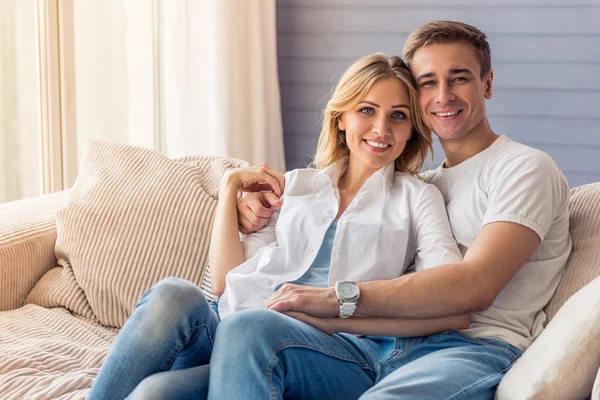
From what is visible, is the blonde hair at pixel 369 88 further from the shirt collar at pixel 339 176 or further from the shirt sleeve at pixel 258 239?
the shirt sleeve at pixel 258 239

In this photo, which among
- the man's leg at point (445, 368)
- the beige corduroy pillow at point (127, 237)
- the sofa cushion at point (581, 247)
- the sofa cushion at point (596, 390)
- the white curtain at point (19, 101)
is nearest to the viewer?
the sofa cushion at point (596, 390)

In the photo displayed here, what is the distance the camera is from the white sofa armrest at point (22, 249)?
2.12 m

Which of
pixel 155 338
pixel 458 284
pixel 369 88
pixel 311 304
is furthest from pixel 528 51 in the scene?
pixel 155 338

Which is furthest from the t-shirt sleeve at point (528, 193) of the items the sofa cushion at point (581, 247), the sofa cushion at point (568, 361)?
the sofa cushion at point (568, 361)

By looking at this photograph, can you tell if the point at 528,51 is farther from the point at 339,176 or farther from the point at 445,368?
the point at 445,368

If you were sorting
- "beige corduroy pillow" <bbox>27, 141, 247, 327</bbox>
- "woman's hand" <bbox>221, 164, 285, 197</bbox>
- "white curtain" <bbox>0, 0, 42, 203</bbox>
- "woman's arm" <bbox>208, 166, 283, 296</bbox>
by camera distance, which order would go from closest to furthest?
"woman's arm" <bbox>208, 166, 283, 296</bbox> < "woman's hand" <bbox>221, 164, 285, 197</bbox> < "beige corduroy pillow" <bbox>27, 141, 247, 327</bbox> < "white curtain" <bbox>0, 0, 42, 203</bbox>

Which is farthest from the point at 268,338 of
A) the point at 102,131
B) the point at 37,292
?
the point at 102,131

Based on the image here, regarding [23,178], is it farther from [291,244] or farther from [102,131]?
[291,244]

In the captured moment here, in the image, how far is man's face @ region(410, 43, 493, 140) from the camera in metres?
1.86

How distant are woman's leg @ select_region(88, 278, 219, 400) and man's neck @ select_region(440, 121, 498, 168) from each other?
29.5 inches

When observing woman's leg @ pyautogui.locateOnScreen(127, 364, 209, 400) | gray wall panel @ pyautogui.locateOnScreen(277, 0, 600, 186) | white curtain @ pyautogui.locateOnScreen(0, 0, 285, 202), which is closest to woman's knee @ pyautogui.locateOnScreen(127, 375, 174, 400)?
woman's leg @ pyautogui.locateOnScreen(127, 364, 209, 400)

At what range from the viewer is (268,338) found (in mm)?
1443

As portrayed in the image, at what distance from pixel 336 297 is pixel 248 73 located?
2203mm

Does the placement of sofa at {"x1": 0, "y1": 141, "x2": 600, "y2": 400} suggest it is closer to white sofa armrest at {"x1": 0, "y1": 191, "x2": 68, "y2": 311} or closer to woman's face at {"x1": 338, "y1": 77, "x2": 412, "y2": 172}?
white sofa armrest at {"x1": 0, "y1": 191, "x2": 68, "y2": 311}
